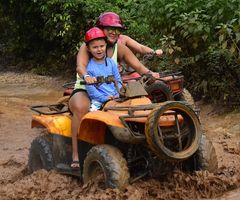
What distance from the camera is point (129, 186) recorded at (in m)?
5.15

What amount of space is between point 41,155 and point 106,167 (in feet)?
4.77

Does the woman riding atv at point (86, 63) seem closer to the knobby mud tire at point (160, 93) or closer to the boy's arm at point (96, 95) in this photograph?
the boy's arm at point (96, 95)

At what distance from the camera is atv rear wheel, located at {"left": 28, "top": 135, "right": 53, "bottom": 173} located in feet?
20.7

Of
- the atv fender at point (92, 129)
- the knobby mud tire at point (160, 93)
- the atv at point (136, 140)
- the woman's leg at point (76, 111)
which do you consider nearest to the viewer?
the atv at point (136, 140)

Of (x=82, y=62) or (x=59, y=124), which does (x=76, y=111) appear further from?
(x=82, y=62)

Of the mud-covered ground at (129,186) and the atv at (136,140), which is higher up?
the atv at (136,140)

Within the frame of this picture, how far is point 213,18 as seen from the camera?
882cm

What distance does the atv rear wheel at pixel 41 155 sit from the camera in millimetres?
6324

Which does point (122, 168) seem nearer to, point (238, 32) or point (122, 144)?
point (122, 144)

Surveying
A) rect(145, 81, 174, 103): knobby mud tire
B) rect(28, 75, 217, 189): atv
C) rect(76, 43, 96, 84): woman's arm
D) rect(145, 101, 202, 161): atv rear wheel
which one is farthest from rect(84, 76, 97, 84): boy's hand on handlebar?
rect(145, 81, 174, 103): knobby mud tire

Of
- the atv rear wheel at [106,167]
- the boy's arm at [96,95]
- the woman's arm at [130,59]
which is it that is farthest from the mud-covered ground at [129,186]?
the woman's arm at [130,59]

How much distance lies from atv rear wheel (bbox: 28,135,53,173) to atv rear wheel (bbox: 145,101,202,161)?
164cm

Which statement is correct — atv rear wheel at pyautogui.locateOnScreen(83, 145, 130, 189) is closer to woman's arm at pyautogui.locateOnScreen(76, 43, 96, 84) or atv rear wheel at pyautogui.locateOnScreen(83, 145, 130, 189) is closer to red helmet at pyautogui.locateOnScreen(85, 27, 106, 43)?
woman's arm at pyautogui.locateOnScreen(76, 43, 96, 84)

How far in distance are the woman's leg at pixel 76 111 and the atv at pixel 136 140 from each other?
87 millimetres
